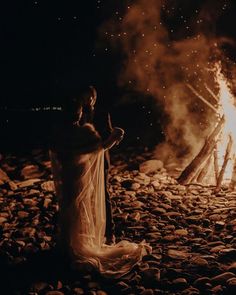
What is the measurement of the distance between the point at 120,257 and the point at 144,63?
10083 mm

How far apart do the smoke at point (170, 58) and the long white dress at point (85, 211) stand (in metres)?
6.89

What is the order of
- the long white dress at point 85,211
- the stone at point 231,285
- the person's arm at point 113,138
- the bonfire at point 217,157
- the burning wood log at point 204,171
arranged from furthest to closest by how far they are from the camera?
the burning wood log at point 204,171, the bonfire at point 217,157, the person's arm at point 113,138, the long white dress at point 85,211, the stone at point 231,285

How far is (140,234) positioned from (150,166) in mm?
3156

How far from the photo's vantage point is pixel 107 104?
1588cm

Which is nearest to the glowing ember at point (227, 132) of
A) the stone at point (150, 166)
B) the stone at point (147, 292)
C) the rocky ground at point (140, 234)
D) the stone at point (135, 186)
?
the rocky ground at point (140, 234)

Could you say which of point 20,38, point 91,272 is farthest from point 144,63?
point 91,272

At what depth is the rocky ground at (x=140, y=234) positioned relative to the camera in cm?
550

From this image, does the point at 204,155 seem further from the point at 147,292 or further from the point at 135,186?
the point at 147,292

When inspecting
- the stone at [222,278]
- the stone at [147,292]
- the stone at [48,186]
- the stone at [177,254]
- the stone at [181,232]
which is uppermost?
the stone at [48,186]

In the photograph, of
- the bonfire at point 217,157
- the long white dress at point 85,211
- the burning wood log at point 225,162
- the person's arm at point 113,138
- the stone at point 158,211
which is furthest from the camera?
the bonfire at point 217,157

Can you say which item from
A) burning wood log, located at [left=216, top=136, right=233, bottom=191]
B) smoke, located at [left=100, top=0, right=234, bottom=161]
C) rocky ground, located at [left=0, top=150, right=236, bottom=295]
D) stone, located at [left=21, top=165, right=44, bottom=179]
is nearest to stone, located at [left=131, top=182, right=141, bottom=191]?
rocky ground, located at [left=0, top=150, right=236, bottom=295]

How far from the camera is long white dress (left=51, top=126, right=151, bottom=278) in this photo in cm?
558

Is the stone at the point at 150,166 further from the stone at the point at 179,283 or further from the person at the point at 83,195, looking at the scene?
the stone at the point at 179,283

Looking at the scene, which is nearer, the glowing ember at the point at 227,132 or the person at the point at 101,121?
the person at the point at 101,121
